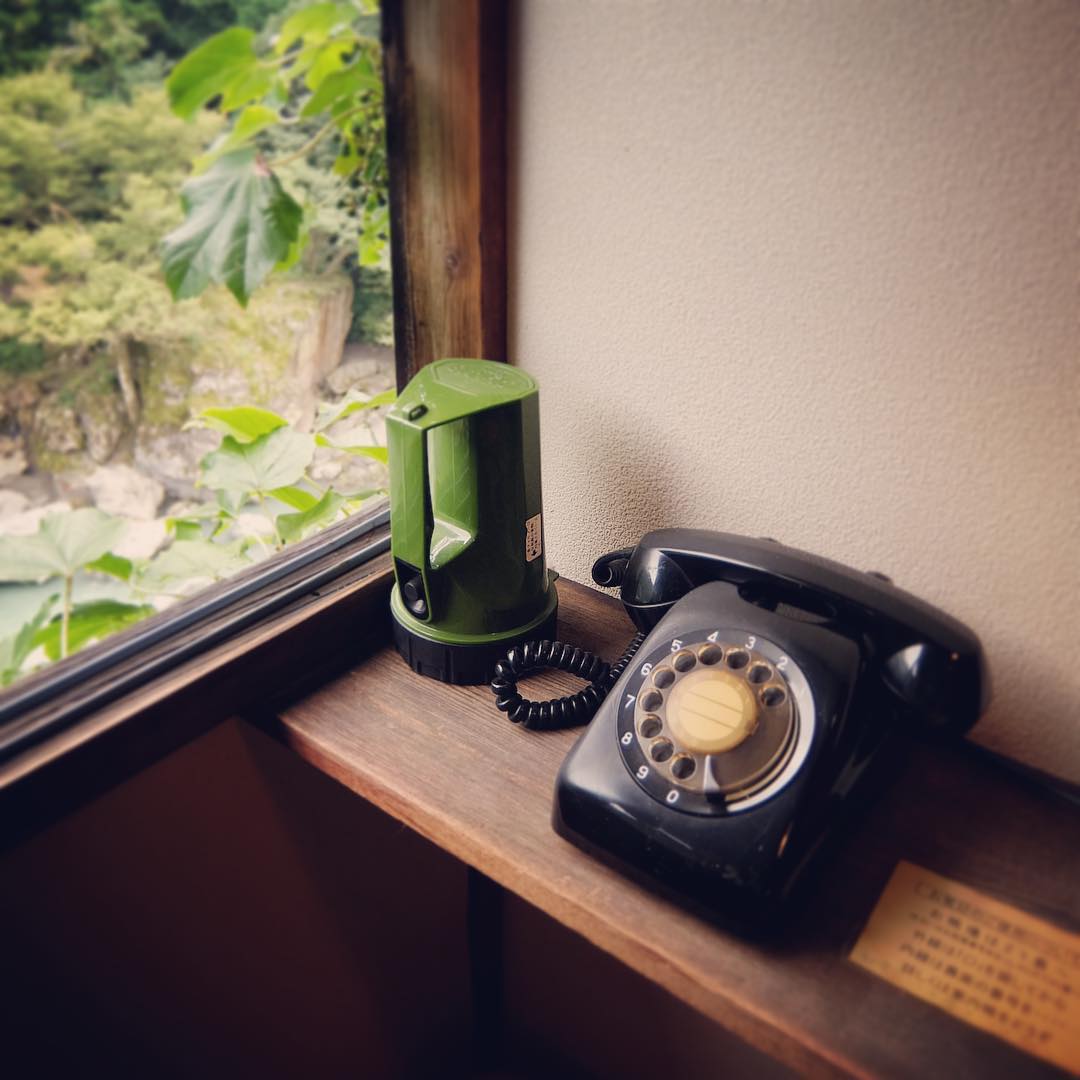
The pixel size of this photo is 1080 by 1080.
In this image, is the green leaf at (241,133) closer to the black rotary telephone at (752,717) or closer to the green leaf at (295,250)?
the green leaf at (295,250)

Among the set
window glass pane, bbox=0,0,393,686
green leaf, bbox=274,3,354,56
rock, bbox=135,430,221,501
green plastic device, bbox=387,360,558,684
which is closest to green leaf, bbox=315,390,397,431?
window glass pane, bbox=0,0,393,686

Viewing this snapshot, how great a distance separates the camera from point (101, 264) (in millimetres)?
753

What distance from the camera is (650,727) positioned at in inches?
24.2

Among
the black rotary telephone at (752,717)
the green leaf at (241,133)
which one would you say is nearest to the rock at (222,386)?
the green leaf at (241,133)

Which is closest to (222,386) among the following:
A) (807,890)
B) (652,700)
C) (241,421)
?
(241,421)

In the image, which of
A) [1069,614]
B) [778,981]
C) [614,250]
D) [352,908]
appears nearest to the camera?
[778,981]

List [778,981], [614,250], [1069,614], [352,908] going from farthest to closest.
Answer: [352,908] → [614,250] → [1069,614] → [778,981]

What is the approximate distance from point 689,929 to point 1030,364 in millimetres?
474

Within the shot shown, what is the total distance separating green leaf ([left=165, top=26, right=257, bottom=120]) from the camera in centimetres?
73

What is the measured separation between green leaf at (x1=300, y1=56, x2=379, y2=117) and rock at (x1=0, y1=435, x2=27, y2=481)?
427mm

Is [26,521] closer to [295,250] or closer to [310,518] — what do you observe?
[310,518]

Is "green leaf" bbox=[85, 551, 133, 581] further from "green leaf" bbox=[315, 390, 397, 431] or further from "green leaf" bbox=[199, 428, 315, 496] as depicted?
"green leaf" bbox=[315, 390, 397, 431]

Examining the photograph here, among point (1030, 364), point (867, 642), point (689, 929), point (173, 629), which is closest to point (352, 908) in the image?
point (173, 629)

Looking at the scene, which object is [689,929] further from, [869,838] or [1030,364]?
[1030,364]
